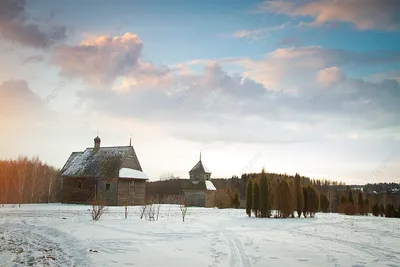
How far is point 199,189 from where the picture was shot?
172 feet

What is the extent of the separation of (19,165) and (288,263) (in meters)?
66.4

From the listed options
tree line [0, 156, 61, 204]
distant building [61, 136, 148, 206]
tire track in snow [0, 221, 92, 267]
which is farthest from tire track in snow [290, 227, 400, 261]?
tree line [0, 156, 61, 204]

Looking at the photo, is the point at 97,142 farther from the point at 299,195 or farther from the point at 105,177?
the point at 299,195

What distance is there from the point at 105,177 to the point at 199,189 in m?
17.1

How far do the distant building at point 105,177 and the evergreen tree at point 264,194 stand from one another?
1861cm

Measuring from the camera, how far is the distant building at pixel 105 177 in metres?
41.1

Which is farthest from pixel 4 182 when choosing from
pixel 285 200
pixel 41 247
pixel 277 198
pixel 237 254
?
pixel 237 254

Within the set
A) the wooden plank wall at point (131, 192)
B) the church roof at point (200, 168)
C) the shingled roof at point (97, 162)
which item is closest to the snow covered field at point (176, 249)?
the wooden plank wall at point (131, 192)

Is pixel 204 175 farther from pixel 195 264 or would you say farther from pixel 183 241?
pixel 195 264

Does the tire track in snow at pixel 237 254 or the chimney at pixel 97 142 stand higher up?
the chimney at pixel 97 142

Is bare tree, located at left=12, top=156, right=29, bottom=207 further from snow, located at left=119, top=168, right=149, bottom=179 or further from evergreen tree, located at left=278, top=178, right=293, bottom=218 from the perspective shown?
evergreen tree, located at left=278, top=178, right=293, bottom=218

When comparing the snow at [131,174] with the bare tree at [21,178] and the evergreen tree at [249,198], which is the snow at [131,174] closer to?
the bare tree at [21,178]

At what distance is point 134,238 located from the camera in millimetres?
13531

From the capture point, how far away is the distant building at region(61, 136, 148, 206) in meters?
41.1
